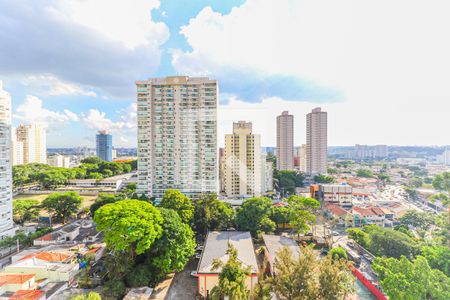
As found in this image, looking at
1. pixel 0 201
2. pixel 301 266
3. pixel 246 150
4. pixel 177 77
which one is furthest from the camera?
pixel 246 150

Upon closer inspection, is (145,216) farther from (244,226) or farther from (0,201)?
(0,201)

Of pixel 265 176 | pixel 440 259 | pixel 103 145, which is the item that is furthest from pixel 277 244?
pixel 103 145

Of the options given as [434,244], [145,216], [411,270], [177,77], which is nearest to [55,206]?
[145,216]

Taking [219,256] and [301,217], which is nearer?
[219,256]

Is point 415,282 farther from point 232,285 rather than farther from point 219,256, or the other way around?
point 219,256

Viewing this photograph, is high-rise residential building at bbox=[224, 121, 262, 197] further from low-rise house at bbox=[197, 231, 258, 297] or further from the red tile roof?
low-rise house at bbox=[197, 231, 258, 297]

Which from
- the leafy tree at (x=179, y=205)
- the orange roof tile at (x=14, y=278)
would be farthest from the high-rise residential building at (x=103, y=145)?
the orange roof tile at (x=14, y=278)

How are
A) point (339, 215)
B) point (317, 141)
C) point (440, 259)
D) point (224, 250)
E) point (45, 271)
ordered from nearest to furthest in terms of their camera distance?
point (440, 259) → point (45, 271) → point (224, 250) → point (339, 215) → point (317, 141)
